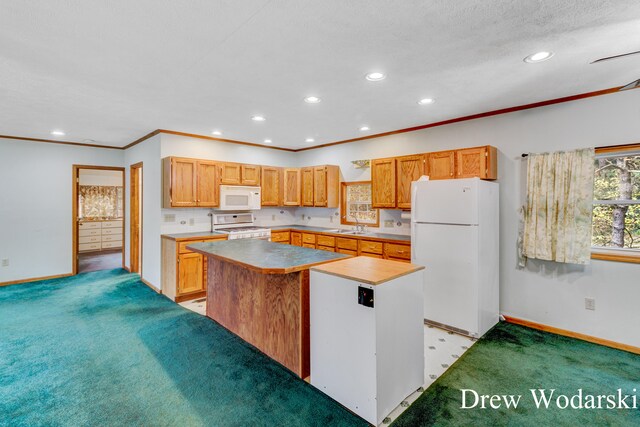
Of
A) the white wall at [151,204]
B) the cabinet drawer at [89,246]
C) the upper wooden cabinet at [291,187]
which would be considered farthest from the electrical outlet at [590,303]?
the cabinet drawer at [89,246]

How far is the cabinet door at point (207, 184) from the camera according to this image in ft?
15.3

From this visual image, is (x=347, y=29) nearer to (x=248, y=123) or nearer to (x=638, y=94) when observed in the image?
(x=248, y=123)

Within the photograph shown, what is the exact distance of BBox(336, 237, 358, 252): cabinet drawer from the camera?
4.63 meters

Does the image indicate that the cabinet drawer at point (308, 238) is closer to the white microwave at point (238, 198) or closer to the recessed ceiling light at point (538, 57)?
the white microwave at point (238, 198)

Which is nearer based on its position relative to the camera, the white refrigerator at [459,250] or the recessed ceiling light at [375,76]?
the recessed ceiling light at [375,76]

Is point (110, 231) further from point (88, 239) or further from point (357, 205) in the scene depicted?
point (357, 205)

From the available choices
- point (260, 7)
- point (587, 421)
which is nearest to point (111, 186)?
point (260, 7)

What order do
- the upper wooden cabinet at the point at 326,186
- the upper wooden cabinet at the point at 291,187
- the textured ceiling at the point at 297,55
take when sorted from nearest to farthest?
the textured ceiling at the point at 297,55, the upper wooden cabinet at the point at 326,186, the upper wooden cabinet at the point at 291,187

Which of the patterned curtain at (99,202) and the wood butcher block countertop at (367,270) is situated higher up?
the patterned curtain at (99,202)

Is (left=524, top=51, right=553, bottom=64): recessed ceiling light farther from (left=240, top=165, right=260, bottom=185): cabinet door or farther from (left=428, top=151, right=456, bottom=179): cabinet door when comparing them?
(left=240, top=165, right=260, bottom=185): cabinet door

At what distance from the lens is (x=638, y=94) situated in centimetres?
284

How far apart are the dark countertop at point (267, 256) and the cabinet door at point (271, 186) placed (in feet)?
7.36

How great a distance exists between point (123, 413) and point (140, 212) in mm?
4097

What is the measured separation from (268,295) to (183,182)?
2.63m
